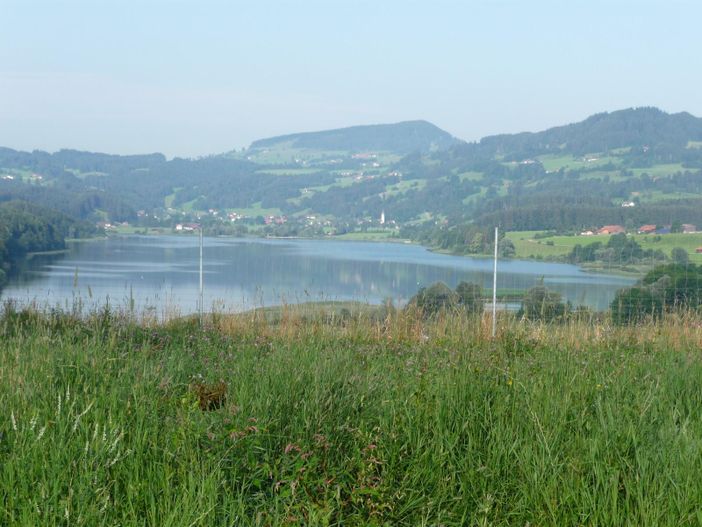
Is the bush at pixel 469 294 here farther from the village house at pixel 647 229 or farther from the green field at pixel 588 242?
the village house at pixel 647 229

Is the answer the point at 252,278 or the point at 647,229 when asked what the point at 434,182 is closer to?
the point at 647,229

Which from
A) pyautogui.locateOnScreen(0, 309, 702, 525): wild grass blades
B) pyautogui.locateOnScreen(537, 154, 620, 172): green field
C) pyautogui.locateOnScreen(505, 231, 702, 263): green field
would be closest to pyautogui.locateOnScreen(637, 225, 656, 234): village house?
pyautogui.locateOnScreen(505, 231, 702, 263): green field

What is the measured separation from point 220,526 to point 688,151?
85314 millimetres

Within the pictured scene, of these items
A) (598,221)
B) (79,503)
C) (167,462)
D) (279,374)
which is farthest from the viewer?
(598,221)

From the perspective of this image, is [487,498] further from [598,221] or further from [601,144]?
[601,144]

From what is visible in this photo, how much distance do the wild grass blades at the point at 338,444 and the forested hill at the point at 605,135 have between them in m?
85.2

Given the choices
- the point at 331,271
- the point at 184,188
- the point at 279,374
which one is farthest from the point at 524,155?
the point at 279,374

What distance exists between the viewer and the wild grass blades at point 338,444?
3.49m

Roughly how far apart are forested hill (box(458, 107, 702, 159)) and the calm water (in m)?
69.4

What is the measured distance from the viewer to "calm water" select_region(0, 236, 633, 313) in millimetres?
11258

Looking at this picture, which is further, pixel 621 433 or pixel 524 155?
pixel 524 155

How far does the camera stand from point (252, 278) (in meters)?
16.4

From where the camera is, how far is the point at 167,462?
367 centimetres

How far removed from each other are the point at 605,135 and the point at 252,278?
284ft
